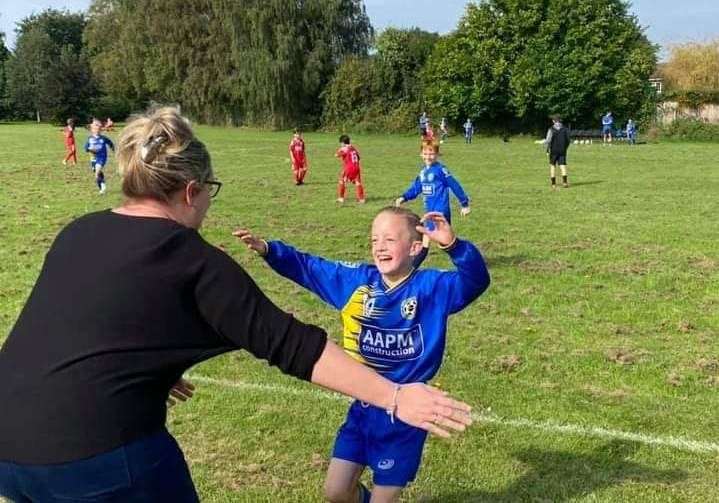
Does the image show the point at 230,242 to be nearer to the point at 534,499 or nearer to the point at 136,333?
the point at 534,499

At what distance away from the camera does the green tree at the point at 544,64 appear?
50.4m

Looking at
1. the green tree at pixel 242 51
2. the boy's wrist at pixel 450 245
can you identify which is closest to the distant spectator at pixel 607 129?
the green tree at pixel 242 51

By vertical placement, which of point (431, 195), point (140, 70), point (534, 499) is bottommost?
point (534, 499)

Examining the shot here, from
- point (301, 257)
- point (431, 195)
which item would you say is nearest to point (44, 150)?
point (431, 195)

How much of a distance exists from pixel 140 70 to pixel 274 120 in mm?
16645

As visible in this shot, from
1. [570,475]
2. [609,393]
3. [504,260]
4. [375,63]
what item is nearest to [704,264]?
[504,260]

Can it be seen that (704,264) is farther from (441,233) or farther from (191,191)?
(191,191)

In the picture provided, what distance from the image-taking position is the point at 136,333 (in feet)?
6.98

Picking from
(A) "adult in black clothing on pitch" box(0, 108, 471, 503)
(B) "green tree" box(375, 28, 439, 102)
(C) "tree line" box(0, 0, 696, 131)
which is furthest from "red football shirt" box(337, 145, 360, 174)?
(B) "green tree" box(375, 28, 439, 102)

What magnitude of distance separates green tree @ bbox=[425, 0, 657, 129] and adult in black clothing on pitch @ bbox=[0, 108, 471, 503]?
5075cm

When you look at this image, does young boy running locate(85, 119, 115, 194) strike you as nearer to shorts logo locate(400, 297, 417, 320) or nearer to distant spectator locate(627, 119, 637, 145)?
shorts logo locate(400, 297, 417, 320)

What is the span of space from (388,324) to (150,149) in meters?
1.80

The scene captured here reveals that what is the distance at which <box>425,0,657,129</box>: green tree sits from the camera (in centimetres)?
5044

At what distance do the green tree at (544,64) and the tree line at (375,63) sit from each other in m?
0.08
